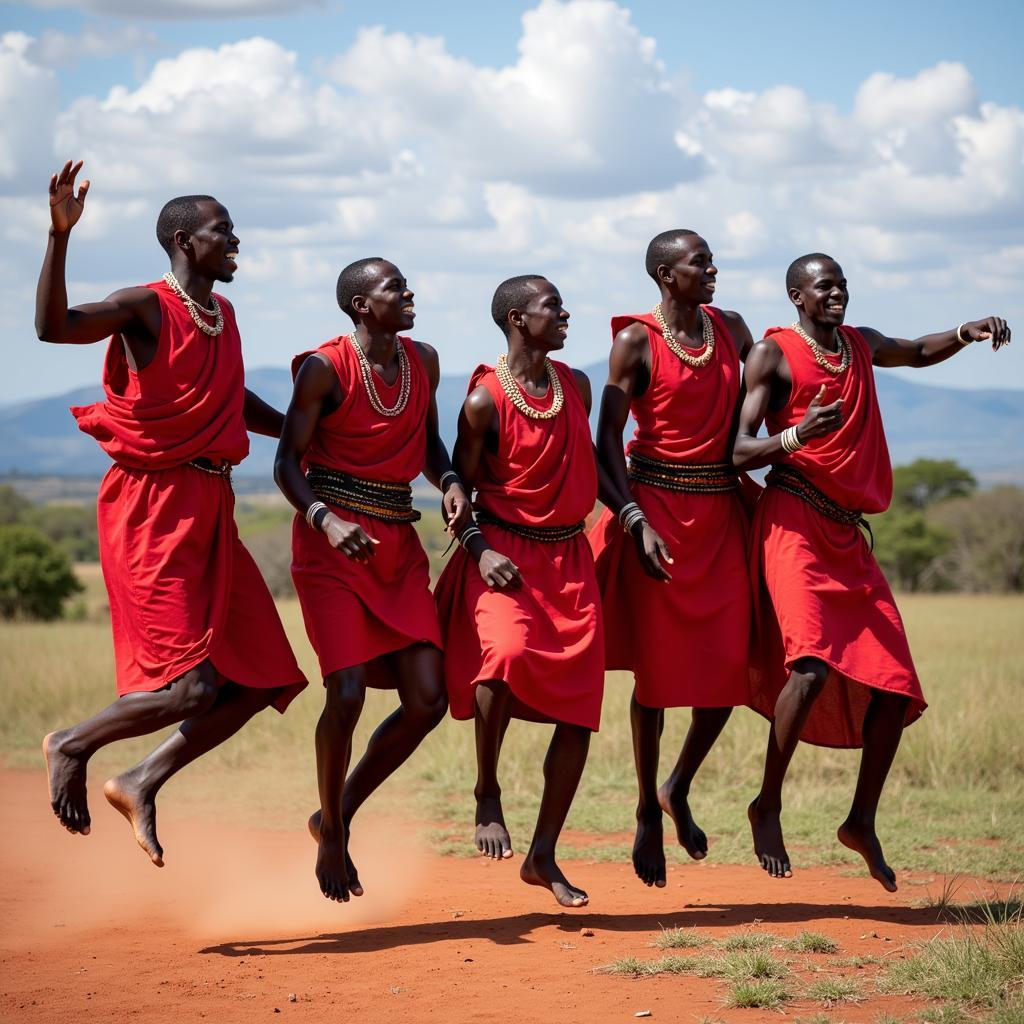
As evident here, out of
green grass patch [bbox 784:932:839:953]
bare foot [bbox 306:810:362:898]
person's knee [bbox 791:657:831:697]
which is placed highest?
person's knee [bbox 791:657:831:697]

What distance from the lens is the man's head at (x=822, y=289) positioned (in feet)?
Result: 25.9

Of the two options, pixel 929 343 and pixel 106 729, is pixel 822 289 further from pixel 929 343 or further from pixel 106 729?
pixel 106 729

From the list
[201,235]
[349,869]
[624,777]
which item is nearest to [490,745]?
[349,869]

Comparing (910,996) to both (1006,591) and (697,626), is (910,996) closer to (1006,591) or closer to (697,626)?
(697,626)

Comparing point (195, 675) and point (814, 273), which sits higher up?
point (814, 273)

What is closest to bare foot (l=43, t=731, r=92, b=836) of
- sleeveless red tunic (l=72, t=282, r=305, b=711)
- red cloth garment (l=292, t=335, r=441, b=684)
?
sleeveless red tunic (l=72, t=282, r=305, b=711)

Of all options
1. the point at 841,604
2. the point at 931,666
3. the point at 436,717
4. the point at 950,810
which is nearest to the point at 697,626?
the point at 841,604

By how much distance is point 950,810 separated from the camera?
37.1ft

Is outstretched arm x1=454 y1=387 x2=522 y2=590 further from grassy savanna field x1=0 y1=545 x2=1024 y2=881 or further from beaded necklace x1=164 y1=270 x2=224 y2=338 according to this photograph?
grassy savanna field x1=0 y1=545 x2=1024 y2=881

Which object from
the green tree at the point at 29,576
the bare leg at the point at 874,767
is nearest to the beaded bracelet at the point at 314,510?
the bare leg at the point at 874,767

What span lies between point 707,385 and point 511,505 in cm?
118

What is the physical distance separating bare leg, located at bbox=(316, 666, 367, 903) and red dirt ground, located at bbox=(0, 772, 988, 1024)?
36cm

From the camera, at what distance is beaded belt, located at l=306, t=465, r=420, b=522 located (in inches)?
299

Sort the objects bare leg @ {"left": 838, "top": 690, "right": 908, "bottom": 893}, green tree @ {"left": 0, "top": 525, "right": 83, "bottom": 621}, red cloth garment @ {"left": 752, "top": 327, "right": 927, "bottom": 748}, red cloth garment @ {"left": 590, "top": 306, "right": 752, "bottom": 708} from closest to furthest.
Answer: red cloth garment @ {"left": 752, "top": 327, "right": 927, "bottom": 748}
bare leg @ {"left": 838, "top": 690, "right": 908, "bottom": 893}
red cloth garment @ {"left": 590, "top": 306, "right": 752, "bottom": 708}
green tree @ {"left": 0, "top": 525, "right": 83, "bottom": 621}
